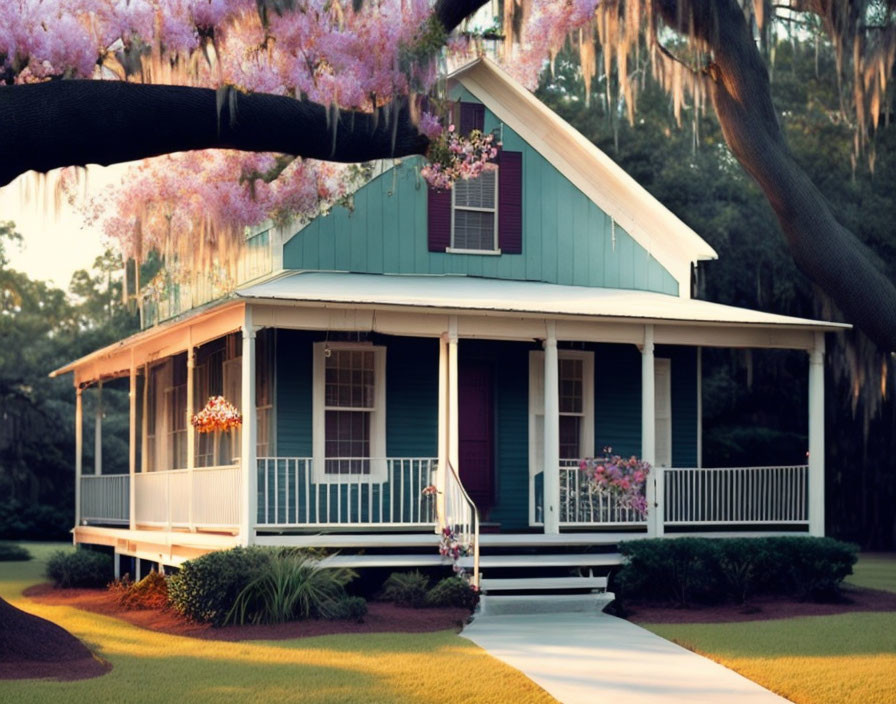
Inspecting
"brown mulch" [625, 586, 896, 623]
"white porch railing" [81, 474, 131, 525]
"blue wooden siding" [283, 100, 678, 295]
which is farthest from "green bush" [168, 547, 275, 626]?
"white porch railing" [81, 474, 131, 525]

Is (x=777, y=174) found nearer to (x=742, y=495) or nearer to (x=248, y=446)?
(x=248, y=446)

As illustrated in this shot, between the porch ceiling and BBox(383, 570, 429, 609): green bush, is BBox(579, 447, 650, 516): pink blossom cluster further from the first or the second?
BBox(383, 570, 429, 609): green bush

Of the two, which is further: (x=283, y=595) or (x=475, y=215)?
(x=475, y=215)

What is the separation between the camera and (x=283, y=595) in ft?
51.1

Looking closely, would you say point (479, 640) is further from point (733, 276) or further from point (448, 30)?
point (733, 276)

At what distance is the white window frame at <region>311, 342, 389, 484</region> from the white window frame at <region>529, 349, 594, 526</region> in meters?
2.24

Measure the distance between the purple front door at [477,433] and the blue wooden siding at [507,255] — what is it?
1.55 m

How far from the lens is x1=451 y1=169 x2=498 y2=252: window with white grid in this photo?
69.4ft

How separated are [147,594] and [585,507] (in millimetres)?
5595

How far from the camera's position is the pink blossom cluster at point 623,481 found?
18078 mm

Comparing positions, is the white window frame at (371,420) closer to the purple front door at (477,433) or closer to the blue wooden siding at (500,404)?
the blue wooden siding at (500,404)

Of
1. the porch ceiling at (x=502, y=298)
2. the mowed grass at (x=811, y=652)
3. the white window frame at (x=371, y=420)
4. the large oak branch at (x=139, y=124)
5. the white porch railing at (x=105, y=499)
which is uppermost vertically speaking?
the large oak branch at (x=139, y=124)

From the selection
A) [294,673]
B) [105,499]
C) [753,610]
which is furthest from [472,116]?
→ [294,673]

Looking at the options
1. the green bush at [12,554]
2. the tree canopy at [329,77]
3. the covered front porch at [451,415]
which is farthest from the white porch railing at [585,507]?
the green bush at [12,554]
